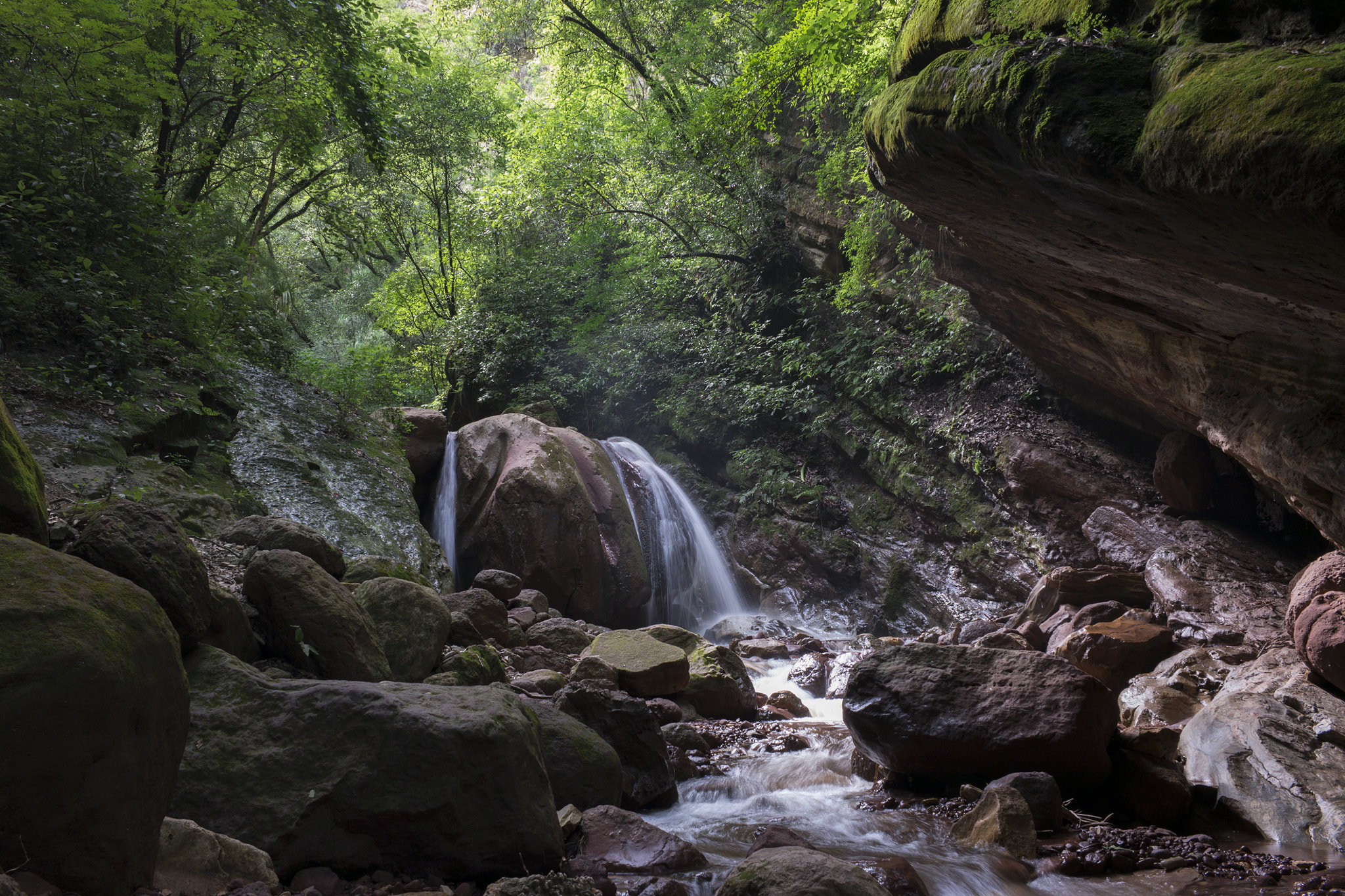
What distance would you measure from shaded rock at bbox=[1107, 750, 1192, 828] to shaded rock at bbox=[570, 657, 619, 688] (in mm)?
3874

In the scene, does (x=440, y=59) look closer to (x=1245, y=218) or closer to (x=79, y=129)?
(x=79, y=129)

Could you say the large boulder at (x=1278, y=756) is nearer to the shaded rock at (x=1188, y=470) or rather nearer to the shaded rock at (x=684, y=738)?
the shaded rock at (x=684, y=738)

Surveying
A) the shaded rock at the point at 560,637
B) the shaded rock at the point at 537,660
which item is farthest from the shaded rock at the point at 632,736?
the shaded rock at the point at 560,637

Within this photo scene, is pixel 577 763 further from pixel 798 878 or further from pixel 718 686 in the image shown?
pixel 718 686

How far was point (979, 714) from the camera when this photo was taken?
5.00 meters

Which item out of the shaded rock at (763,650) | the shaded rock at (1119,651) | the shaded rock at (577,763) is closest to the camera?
the shaded rock at (577,763)

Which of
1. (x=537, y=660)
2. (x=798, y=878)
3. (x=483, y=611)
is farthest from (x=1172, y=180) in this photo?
(x=483, y=611)

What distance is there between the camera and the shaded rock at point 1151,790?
175 inches

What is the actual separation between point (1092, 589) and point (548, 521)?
770 centimetres

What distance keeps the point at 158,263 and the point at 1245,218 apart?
943 centimetres

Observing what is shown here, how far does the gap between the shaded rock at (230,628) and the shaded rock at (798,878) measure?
9.34ft

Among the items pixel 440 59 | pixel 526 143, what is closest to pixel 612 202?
pixel 526 143

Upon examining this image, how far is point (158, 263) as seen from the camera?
25.4 feet

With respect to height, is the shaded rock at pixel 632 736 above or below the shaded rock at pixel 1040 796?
below
